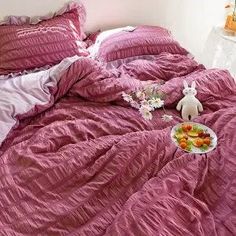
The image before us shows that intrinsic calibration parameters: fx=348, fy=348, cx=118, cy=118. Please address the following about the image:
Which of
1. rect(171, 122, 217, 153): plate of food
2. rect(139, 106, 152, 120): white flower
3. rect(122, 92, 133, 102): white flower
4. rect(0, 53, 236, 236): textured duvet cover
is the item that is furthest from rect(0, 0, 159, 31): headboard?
rect(171, 122, 217, 153): plate of food

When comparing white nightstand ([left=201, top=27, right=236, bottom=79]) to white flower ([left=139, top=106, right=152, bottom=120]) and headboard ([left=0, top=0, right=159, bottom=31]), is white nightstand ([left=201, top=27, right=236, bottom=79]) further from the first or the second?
white flower ([left=139, top=106, right=152, bottom=120])

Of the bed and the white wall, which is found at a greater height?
the white wall

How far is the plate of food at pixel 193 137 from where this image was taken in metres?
1.32

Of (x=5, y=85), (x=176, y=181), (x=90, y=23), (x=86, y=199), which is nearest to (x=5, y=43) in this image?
(x=5, y=85)

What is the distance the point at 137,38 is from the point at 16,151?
1.07 m

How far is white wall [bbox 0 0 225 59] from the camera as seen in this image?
6.15ft

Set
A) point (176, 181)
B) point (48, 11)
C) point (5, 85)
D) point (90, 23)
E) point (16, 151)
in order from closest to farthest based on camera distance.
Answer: point (176, 181)
point (16, 151)
point (5, 85)
point (48, 11)
point (90, 23)

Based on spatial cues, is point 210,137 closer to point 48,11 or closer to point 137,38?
point 137,38

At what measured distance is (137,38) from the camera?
200cm

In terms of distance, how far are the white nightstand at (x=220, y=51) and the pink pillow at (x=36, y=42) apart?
1.12 meters

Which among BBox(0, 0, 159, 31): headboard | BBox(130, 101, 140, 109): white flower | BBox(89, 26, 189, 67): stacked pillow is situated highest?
BBox(0, 0, 159, 31): headboard

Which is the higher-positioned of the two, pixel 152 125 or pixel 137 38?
pixel 137 38

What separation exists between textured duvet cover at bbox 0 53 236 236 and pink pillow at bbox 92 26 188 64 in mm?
314

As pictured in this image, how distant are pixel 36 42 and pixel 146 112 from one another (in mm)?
668
